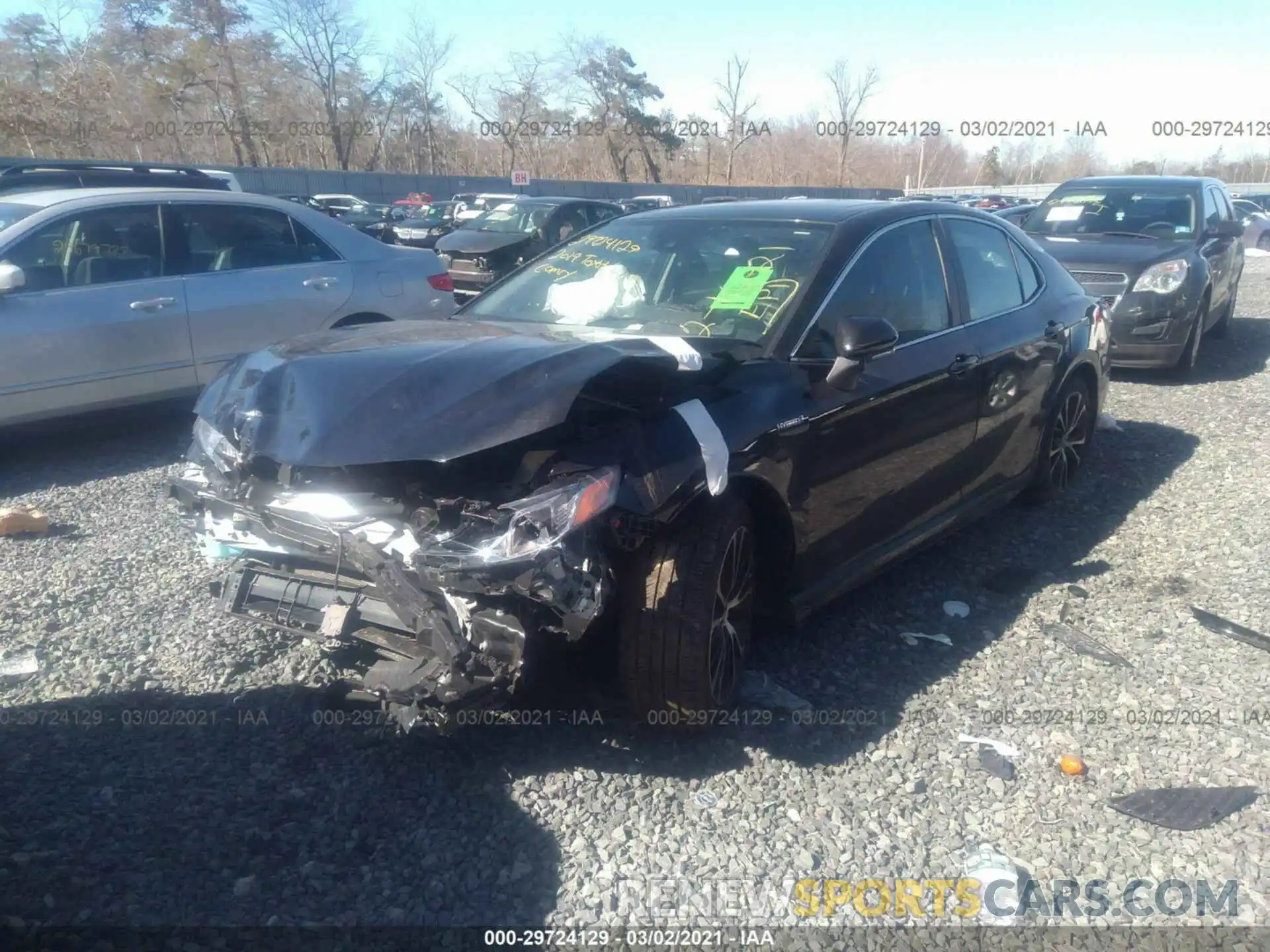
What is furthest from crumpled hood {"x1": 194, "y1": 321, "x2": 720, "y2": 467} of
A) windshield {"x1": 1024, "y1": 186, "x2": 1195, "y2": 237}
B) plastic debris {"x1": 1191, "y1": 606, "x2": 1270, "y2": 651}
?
windshield {"x1": 1024, "y1": 186, "x2": 1195, "y2": 237}

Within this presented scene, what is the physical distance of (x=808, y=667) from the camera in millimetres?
3641

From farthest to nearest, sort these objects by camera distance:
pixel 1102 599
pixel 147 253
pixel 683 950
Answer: pixel 147 253, pixel 1102 599, pixel 683 950

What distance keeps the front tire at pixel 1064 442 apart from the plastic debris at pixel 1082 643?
1378mm

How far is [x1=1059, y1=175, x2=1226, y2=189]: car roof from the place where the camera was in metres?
9.73

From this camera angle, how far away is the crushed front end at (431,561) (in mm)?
2543

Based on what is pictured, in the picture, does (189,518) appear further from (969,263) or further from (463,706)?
(969,263)

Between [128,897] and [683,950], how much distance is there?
1.39m

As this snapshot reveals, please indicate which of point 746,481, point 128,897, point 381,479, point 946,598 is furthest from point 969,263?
point 128,897

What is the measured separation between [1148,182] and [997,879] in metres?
9.40

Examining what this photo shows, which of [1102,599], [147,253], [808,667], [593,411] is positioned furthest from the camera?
[147,253]

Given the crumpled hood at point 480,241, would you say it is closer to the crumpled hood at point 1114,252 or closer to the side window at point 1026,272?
the crumpled hood at point 1114,252

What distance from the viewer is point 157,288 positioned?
6.03 m

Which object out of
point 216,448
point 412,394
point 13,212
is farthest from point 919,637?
point 13,212

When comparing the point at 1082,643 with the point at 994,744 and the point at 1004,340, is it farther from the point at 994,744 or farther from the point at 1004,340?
the point at 1004,340
